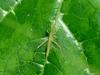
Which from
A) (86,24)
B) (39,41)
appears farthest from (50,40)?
(86,24)

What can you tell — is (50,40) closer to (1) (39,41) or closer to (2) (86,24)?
(1) (39,41)
